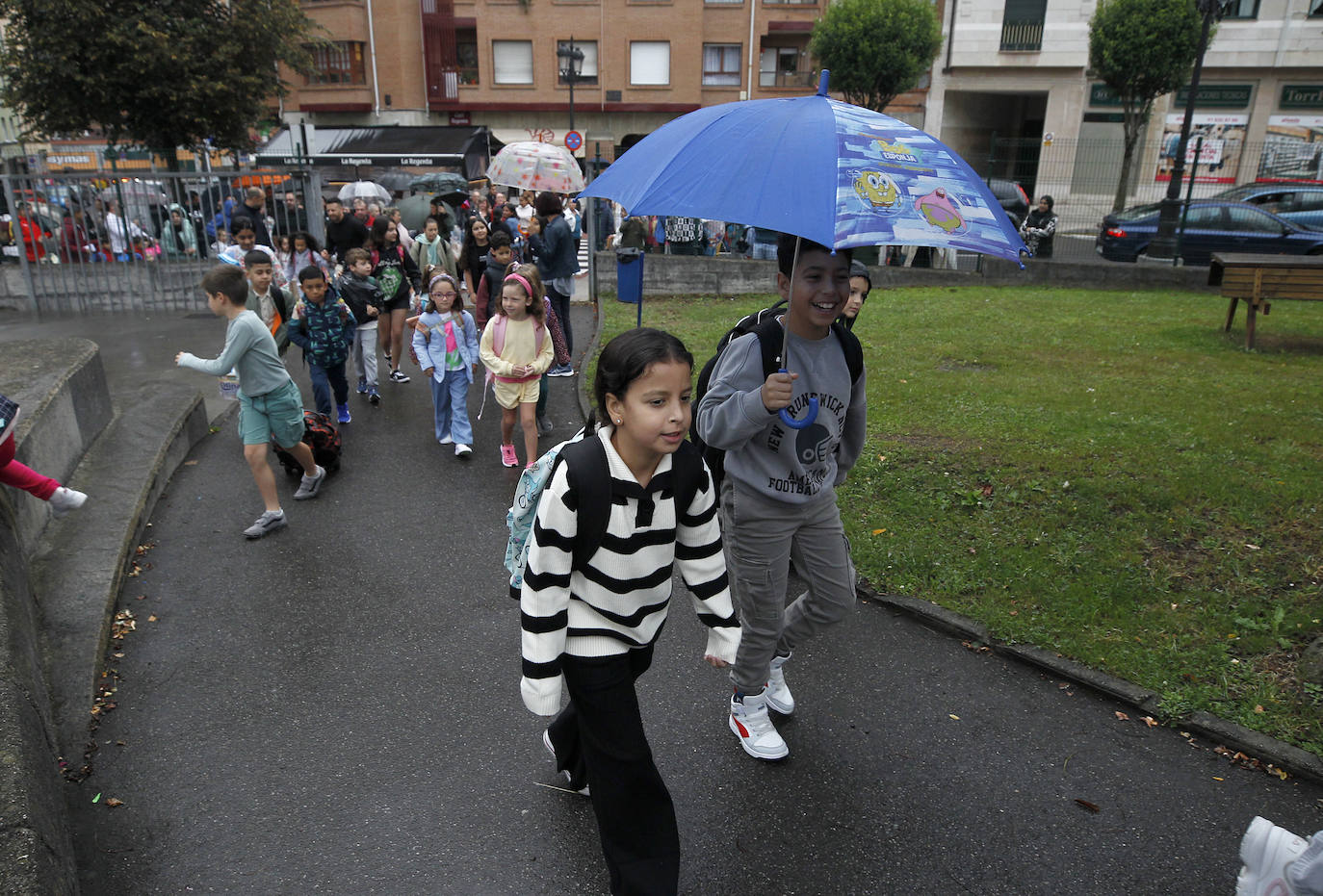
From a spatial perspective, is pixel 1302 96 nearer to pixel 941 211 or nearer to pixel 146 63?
pixel 146 63

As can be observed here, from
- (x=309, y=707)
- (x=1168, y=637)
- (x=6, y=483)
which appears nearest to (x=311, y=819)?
(x=309, y=707)

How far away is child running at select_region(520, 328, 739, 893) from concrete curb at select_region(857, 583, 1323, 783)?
2178mm

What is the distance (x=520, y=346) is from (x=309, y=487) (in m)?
1.84

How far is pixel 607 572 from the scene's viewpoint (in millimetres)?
2543

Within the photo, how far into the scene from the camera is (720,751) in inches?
141

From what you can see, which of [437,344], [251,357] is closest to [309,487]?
[251,357]

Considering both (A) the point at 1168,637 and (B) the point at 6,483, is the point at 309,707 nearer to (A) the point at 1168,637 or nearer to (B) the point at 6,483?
(B) the point at 6,483

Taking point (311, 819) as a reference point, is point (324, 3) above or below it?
above

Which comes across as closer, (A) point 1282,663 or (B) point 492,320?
(A) point 1282,663

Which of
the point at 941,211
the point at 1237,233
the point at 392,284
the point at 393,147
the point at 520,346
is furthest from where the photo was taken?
the point at 393,147

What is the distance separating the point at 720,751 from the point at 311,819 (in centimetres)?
155

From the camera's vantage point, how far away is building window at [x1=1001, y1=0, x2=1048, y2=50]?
109 ft

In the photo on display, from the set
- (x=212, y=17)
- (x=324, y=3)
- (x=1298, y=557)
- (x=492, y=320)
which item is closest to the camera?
(x=1298, y=557)

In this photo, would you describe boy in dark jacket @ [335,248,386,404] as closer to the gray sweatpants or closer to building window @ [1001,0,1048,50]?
the gray sweatpants
